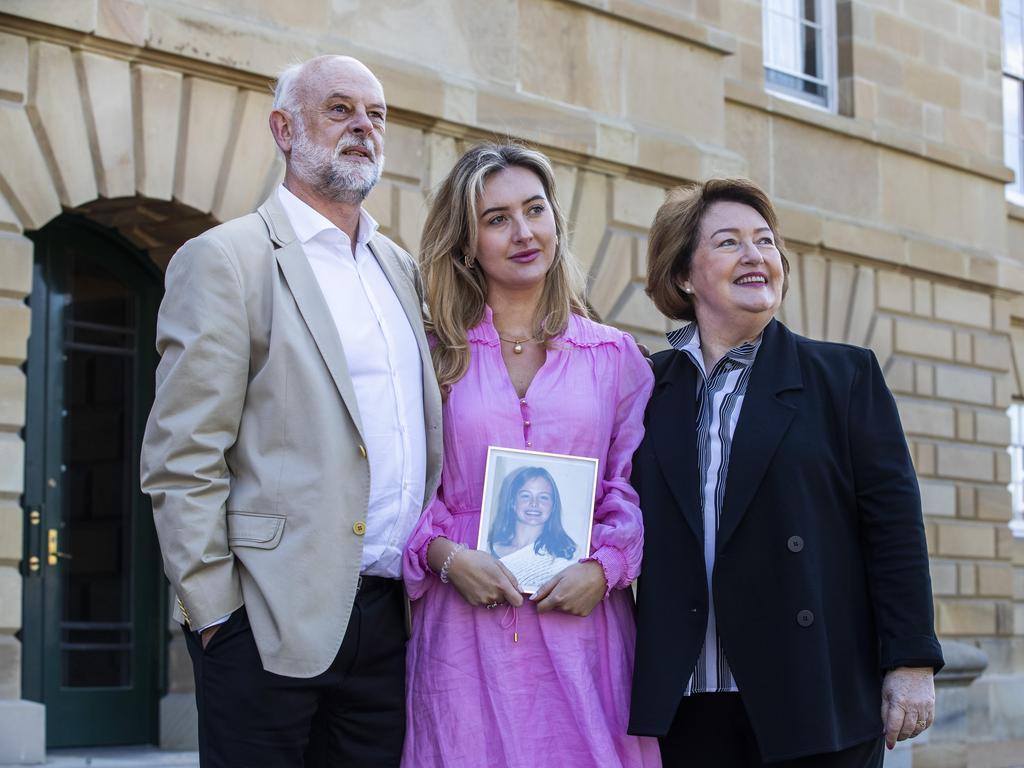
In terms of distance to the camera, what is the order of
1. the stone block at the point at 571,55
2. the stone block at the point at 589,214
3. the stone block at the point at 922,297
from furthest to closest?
1. the stone block at the point at 922,297
2. the stone block at the point at 589,214
3. the stone block at the point at 571,55

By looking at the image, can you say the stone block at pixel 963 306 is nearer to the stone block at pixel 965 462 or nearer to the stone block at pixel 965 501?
the stone block at pixel 965 462

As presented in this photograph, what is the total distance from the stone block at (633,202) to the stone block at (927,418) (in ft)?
13.0

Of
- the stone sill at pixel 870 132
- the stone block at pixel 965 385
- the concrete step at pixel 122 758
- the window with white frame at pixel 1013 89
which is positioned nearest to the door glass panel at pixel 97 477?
the concrete step at pixel 122 758

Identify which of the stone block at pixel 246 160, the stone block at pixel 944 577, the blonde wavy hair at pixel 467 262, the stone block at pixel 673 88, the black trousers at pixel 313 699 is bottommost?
the stone block at pixel 944 577

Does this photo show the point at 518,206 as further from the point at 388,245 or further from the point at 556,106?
the point at 556,106

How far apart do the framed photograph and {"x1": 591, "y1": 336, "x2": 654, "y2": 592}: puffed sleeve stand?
67mm

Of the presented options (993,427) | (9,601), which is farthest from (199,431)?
(993,427)

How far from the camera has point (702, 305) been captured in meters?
4.41

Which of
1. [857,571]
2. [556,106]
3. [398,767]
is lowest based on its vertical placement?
[398,767]

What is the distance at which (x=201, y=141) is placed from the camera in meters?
8.60

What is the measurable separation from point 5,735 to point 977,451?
32.8ft

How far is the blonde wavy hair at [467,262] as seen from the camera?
4355 mm

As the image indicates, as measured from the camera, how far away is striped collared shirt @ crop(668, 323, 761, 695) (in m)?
4.03

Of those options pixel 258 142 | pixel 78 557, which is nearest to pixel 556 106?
pixel 258 142
